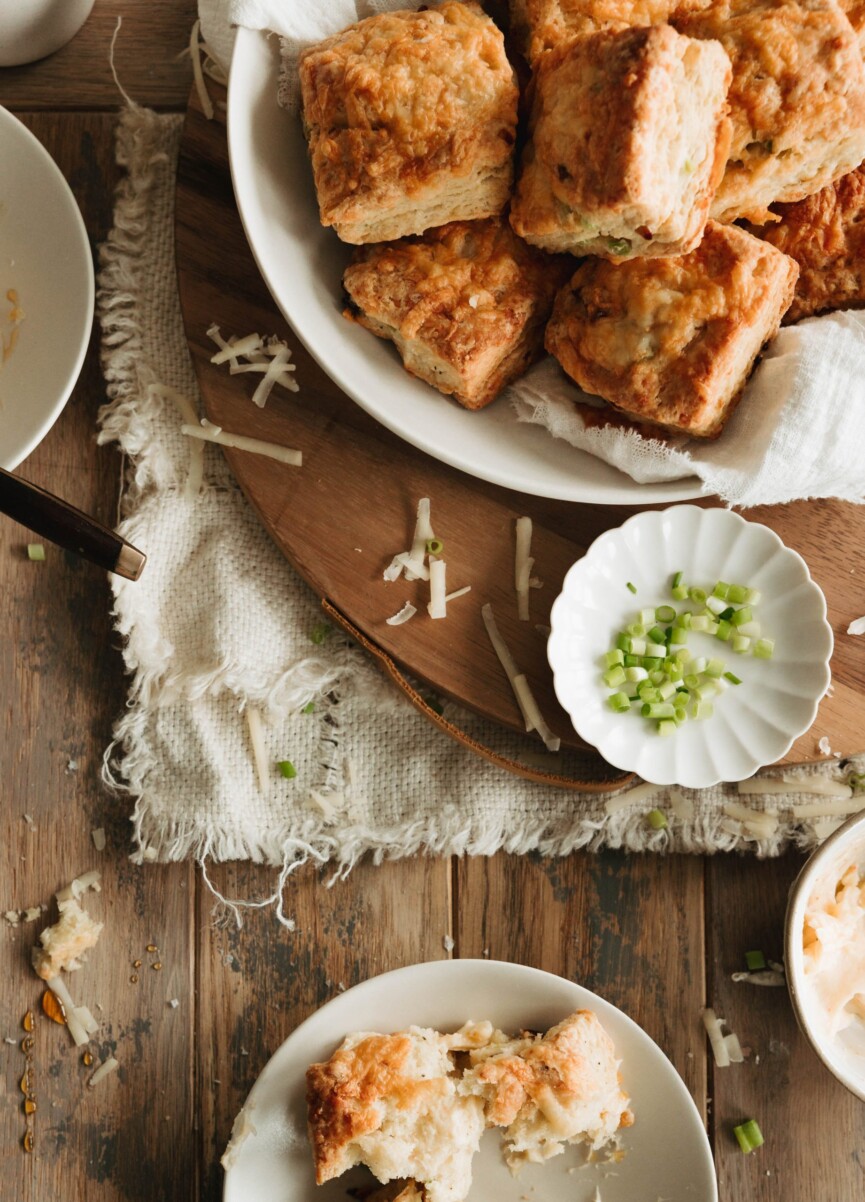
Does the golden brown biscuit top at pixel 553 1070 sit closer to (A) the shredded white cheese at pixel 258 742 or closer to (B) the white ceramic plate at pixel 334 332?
(A) the shredded white cheese at pixel 258 742

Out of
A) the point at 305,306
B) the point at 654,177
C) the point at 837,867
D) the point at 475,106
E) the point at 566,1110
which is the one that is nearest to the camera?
the point at 654,177

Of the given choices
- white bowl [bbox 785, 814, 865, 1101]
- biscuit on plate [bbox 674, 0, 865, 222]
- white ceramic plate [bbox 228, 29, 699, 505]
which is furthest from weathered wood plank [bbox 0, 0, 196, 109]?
white bowl [bbox 785, 814, 865, 1101]

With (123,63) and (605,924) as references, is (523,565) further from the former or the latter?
(123,63)

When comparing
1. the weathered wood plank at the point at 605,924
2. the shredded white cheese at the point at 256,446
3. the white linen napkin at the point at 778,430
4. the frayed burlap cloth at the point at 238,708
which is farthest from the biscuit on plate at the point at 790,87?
the weathered wood plank at the point at 605,924

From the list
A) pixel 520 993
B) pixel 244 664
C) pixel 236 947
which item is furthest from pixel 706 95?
pixel 236 947

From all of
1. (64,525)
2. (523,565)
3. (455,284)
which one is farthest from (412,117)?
(64,525)

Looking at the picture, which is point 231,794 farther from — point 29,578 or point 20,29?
point 20,29

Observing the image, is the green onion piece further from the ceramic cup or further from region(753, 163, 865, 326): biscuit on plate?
the ceramic cup
